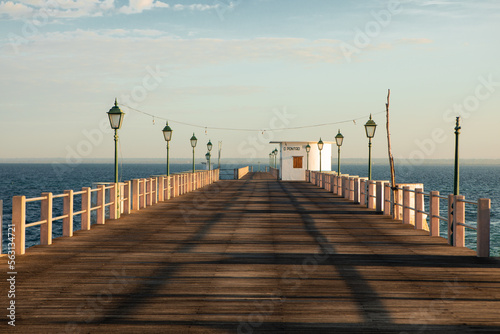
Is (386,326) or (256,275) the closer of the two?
(386,326)

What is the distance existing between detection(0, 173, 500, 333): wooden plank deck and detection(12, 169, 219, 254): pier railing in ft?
1.42

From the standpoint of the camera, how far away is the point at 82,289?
27.0ft

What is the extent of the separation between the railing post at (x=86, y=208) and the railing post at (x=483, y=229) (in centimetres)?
948

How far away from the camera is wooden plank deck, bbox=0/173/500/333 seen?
6570mm

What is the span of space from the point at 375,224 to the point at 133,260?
8.94 meters

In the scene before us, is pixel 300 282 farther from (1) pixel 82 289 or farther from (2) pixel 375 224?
(2) pixel 375 224

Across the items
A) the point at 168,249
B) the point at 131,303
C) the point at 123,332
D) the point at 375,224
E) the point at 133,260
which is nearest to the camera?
the point at 123,332

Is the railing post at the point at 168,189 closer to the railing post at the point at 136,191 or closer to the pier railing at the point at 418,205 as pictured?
the railing post at the point at 136,191

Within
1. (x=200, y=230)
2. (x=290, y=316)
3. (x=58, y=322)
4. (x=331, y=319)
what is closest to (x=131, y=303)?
(x=58, y=322)

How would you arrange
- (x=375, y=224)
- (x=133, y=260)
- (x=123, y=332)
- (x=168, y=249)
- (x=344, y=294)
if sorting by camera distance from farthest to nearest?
(x=375, y=224) < (x=168, y=249) < (x=133, y=260) < (x=344, y=294) < (x=123, y=332)

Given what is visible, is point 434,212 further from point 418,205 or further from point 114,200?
point 114,200

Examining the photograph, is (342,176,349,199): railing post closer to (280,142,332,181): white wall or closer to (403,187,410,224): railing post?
(403,187,410,224): railing post

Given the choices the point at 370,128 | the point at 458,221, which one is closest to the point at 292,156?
the point at 370,128

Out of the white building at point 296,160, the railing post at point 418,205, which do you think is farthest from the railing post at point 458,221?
the white building at point 296,160
